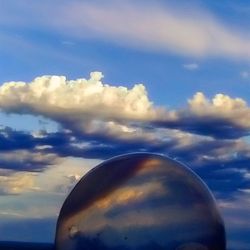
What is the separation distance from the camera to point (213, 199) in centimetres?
1260

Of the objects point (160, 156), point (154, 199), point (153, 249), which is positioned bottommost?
point (153, 249)

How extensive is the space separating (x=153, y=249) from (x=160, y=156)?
1655 millimetres

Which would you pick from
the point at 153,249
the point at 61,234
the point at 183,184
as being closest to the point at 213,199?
the point at 183,184

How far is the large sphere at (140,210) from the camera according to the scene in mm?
11508

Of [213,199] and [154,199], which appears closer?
[154,199]

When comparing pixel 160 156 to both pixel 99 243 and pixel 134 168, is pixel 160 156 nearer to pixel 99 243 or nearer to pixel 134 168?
pixel 134 168

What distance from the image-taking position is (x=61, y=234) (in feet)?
40.3

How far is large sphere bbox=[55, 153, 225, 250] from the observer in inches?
453

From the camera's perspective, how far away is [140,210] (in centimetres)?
1154

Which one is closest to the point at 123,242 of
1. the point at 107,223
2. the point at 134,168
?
the point at 107,223

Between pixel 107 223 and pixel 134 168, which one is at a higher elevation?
pixel 134 168

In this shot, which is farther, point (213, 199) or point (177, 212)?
point (213, 199)

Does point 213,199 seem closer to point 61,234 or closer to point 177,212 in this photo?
point 177,212

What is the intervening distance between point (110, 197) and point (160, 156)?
120cm
